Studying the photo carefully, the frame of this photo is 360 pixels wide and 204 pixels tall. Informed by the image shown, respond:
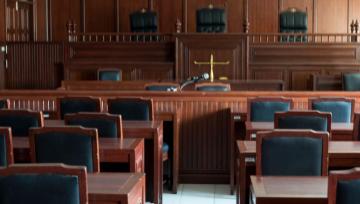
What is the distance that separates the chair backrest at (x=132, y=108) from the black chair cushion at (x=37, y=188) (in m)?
2.90

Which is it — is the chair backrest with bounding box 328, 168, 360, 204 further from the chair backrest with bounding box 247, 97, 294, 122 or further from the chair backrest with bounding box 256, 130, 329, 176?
the chair backrest with bounding box 247, 97, 294, 122

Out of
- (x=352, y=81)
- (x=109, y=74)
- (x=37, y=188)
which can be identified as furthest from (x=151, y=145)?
(x=352, y=81)

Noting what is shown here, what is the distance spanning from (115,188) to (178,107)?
334cm

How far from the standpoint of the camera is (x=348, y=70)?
9.74m

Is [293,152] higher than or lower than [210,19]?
lower

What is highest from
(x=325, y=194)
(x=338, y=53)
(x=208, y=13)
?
(x=208, y=13)

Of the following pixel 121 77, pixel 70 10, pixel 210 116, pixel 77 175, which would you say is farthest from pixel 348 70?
pixel 77 175

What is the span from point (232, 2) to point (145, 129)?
7.71m

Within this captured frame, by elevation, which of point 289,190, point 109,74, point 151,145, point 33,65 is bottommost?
point 151,145

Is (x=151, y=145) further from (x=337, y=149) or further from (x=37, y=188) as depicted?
(x=37, y=188)

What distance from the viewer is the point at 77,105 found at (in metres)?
5.36

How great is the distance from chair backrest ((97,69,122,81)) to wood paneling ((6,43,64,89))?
1136mm

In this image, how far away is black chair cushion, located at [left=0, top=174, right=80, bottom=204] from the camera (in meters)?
2.33

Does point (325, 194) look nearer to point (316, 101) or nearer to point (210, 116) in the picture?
point (316, 101)
